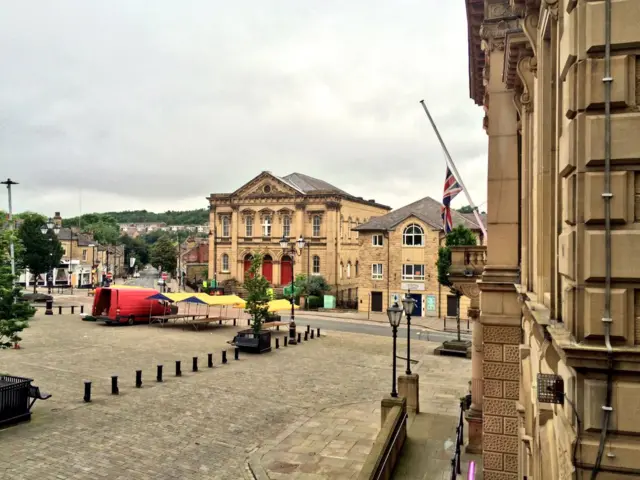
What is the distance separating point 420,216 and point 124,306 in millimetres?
26062

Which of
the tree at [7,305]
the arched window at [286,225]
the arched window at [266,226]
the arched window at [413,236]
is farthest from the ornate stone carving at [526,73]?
the arched window at [266,226]

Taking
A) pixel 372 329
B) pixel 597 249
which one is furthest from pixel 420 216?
pixel 597 249

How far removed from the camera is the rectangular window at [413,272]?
146 ft

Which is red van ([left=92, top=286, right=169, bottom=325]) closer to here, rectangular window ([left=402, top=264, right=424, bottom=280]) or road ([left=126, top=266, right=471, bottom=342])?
road ([left=126, top=266, right=471, bottom=342])

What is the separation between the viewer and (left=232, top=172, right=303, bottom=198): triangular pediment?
5781 centimetres

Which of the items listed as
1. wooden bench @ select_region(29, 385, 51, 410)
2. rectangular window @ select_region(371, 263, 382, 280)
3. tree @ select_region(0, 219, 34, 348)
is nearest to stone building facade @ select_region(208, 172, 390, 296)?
rectangular window @ select_region(371, 263, 382, 280)

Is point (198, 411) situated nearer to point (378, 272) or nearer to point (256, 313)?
point (256, 313)

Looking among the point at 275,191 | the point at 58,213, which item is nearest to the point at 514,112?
the point at 275,191

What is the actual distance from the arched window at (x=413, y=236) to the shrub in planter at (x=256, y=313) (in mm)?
20048

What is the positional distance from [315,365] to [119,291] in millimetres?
18028

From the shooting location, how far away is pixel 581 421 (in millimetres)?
3252

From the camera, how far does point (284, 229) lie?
2290 inches

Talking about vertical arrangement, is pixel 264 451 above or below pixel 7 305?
below

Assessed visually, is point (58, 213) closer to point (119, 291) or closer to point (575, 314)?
point (119, 291)
